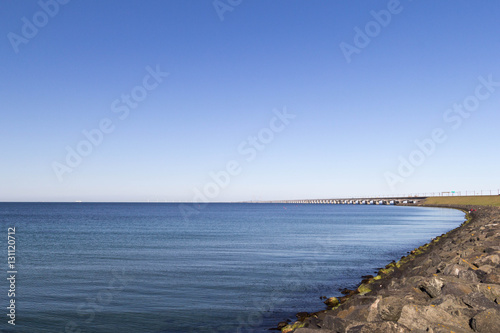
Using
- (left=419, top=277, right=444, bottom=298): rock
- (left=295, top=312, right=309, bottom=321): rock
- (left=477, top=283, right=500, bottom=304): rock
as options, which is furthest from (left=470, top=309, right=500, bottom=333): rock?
(left=295, top=312, right=309, bottom=321): rock

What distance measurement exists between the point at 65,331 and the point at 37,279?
861cm

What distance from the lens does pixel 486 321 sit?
8.12 m

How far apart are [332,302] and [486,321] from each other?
7.75 meters

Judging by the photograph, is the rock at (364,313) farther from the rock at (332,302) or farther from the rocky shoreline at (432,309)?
the rock at (332,302)

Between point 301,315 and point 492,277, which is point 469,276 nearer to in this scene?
point 492,277

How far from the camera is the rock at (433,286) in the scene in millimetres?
11430

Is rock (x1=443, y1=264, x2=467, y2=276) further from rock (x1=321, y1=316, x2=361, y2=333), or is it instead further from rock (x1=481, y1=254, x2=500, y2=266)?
rock (x1=321, y1=316, x2=361, y2=333)

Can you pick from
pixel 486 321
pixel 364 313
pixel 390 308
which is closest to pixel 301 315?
pixel 364 313

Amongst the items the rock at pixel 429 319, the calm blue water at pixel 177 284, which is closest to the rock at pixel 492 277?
the rock at pixel 429 319

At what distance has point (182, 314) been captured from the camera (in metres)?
14.3

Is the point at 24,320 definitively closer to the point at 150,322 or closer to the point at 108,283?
the point at 150,322

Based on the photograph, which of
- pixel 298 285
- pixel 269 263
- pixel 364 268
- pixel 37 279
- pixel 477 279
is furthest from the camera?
pixel 269 263

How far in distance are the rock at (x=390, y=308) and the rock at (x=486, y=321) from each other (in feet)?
5.86

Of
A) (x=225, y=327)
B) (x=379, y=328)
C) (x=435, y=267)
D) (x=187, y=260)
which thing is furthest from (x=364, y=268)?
(x=379, y=328)
